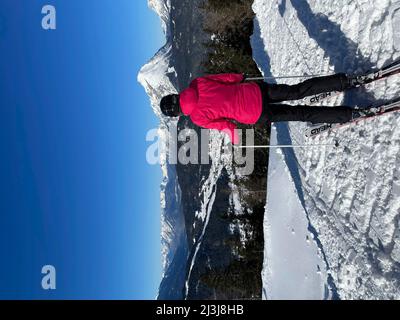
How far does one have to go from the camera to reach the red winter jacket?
16.4 feet

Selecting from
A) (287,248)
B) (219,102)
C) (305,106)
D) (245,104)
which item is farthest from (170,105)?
(287,248)

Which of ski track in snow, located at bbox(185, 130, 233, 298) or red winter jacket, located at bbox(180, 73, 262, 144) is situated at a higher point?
red winter jacket, located at bbox(180, 73, 262, 144)

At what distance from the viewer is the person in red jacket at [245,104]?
496cm

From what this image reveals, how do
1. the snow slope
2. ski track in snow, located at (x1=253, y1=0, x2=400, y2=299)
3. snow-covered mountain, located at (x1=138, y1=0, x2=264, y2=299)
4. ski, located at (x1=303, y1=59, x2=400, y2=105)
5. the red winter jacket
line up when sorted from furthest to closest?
snow-covered mountain, located at (x1=138, y1=0, x2=264, y2=299) < the snow slope < the red winter jacket < ski track in snow, located at (x1=253, y1=0, x2=400, y2=299) < ski, located at (x1=303, y1=59, x2=400, y2=105)

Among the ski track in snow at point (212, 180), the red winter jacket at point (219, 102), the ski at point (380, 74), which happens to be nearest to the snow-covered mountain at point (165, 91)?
the ski track in snow at point (212, 180)

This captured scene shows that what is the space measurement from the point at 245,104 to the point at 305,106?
76 cm

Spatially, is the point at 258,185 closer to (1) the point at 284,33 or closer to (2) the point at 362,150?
(1) the point at 284,33

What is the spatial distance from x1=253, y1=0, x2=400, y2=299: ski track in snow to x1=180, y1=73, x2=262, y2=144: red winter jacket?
1.58 meters

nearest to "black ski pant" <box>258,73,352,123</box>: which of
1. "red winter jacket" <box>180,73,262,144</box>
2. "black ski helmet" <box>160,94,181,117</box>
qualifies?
"red winter jacket" <box>180,73,262,144</box>

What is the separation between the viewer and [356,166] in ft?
18.5

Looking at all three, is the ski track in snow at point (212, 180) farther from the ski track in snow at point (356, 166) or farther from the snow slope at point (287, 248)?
the ski track in snow at point (356, 166)

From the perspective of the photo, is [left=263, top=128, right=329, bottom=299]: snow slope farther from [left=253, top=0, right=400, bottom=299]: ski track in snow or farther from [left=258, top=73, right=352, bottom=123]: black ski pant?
[left=258, top=73, right=352, bottom=123]: black ski pant

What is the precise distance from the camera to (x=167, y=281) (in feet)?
68.7
